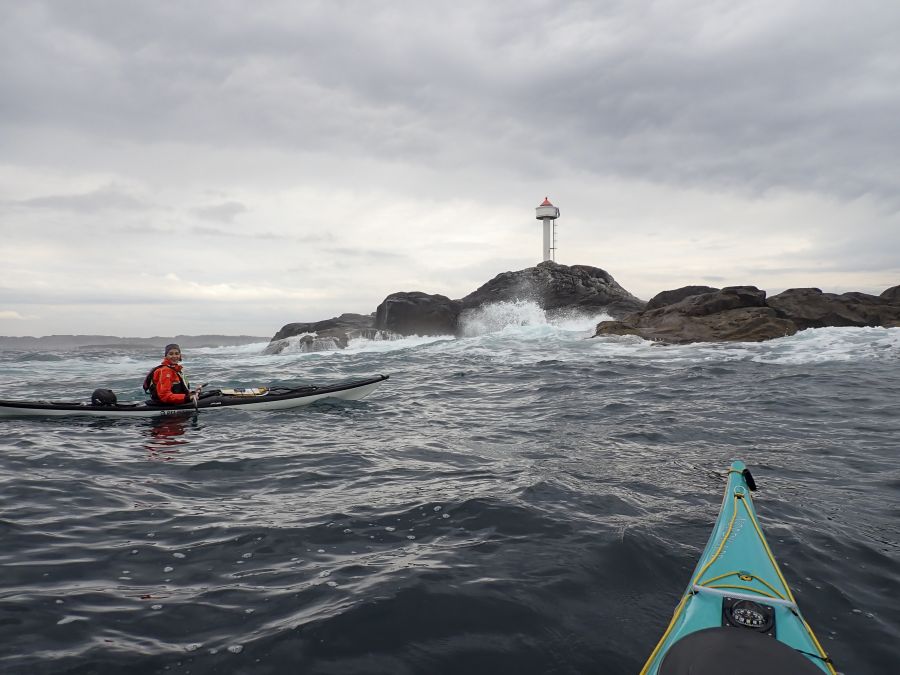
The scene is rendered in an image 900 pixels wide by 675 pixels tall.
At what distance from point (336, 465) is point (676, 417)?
6.51 meters

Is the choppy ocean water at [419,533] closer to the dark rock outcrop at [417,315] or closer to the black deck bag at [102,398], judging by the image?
the black deck bag at [102,398]

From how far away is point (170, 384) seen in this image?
415 inches

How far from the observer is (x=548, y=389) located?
46.3 ft

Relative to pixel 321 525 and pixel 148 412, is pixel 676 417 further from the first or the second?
pixel 148 412

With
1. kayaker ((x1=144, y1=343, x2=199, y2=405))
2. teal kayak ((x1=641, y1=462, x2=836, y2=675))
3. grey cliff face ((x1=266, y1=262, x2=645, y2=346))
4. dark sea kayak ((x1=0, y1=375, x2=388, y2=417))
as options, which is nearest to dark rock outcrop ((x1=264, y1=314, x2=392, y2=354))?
grey cliff face ((x1=266, y1=262, x2=645, y2=346))

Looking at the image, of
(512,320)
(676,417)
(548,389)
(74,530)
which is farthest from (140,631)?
(512,320)

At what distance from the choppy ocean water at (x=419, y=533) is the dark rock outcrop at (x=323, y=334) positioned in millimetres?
31555

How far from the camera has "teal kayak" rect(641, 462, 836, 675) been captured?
226cm

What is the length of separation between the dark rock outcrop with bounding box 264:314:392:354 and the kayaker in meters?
30.6

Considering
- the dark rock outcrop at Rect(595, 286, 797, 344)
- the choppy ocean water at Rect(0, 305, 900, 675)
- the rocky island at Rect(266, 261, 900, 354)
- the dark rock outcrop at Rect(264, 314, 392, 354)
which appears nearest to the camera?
the choppy ocean water at Rect(0, 305, 900, 675)

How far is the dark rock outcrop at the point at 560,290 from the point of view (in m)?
43.8

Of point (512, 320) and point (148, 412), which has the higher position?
point (512, 320)

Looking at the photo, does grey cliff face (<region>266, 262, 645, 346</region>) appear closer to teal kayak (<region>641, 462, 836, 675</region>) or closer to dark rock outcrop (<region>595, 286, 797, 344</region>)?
dark rock outcrop (<region>595, 286, 797, 344</region>)

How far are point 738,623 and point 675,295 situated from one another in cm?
3711
